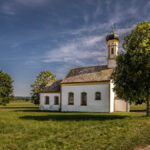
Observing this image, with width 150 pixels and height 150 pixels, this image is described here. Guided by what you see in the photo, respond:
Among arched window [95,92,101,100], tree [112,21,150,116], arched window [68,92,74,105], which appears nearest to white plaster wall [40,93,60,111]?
arched window [68,92,74,105]

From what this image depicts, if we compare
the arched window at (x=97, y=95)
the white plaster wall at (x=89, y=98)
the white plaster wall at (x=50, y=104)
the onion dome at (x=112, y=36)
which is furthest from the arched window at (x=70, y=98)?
the onion dome at (x=112, y=36)

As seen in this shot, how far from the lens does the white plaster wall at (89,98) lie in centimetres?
2581

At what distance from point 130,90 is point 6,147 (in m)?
13.1

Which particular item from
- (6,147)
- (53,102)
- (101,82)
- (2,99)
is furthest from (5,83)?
(6,147)

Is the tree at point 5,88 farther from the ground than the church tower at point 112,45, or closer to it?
closer to it

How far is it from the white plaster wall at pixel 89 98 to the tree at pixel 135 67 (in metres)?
8.37

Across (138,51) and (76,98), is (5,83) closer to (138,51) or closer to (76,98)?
(76,98)

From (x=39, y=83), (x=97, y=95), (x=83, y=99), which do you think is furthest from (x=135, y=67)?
(x=39, y=83)

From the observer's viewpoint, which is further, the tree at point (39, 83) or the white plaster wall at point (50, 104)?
the tree at point (39, 83)

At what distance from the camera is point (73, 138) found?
27.8 ft

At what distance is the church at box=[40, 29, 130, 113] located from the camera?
2607 centimetres

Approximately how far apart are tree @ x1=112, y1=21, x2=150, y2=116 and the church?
8.29 metres

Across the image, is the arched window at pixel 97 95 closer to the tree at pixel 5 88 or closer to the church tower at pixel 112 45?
the church tower at pixel 112 45

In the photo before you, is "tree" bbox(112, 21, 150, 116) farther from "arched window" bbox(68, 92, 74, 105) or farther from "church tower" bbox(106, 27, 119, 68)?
"arched window" bbox(68, 92, 74, 105)
